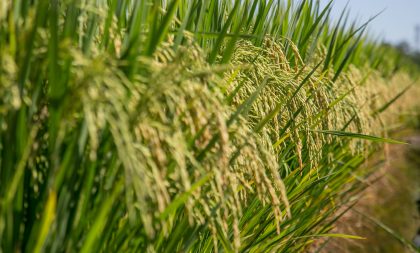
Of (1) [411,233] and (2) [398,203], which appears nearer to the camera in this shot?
(1) [411,233]

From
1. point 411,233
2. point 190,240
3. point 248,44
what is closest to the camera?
point 190,240

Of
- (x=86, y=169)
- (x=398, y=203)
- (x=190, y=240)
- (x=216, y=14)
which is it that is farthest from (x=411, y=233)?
(x=86, y=169)

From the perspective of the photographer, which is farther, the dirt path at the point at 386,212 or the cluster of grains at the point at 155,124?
the dirt path at the point at 386,212

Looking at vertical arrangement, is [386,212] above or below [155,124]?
below

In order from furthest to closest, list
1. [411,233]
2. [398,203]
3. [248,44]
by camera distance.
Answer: [398,203] < [411,233] < [248,44]

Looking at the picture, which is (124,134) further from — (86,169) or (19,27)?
(19,27)

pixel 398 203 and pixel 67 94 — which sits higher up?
pixel 67 94

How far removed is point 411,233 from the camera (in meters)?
5.04

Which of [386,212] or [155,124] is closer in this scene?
[155,124]

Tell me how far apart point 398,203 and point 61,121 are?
4.84 metres

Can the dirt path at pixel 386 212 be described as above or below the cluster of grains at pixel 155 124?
below

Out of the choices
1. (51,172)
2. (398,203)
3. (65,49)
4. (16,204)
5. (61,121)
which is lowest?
(398,203)

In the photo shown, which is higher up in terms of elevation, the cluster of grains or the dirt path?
the cluster of grains

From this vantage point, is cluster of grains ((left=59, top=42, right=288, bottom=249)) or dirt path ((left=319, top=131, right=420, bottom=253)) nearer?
cluster of grains ((left=59, top=42, right=288, bottom=249))
